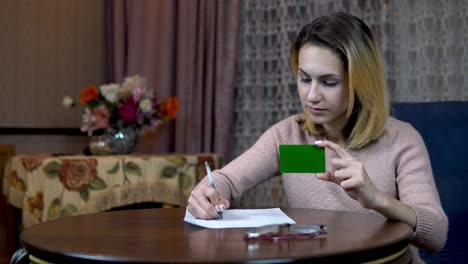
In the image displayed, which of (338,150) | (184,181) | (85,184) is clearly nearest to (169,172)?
(184,181)

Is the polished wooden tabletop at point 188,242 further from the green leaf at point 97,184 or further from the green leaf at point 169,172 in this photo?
the green leaf at point 169,172

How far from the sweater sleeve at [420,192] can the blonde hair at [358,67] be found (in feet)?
0.31

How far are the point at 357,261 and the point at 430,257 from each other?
1.18 m

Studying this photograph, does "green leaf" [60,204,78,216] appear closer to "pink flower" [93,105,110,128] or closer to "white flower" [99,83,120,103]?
"pink flower" [93,105,110,128]

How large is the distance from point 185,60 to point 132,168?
0.97 m

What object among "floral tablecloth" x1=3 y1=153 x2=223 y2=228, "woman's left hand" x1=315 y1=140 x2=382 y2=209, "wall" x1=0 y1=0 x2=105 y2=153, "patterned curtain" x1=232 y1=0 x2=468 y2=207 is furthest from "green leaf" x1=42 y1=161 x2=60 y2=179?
"woman's left hand" x1=315 y1=140 x2=382 y2=209

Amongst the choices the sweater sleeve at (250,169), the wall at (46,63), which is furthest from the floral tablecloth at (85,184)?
the sweater sleeve at (250,169)

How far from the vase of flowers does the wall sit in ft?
1.64

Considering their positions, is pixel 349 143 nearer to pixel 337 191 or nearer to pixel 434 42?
pixel 337 191

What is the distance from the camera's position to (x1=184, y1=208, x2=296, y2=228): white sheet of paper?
1485 millimetres

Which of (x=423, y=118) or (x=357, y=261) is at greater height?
(x=423, y=118)

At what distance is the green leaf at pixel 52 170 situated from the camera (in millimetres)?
3035

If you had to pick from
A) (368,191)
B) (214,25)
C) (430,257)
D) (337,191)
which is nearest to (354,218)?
(368,191)

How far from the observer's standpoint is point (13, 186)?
10.4 ft
